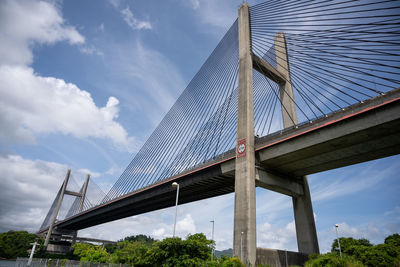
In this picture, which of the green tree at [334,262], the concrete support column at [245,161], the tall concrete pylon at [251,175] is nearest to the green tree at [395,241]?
the tall concrete pylon at [251,175]

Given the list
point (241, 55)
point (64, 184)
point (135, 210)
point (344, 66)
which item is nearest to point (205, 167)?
point (241, 55)

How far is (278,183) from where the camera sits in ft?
94.9

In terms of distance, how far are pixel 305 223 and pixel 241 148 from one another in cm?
1137

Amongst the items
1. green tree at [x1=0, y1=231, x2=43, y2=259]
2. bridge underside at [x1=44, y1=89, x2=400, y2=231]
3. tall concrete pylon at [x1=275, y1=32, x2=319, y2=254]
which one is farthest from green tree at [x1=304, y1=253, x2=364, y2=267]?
green tree at [x1=0, y1=231, x2=43, y2=259]

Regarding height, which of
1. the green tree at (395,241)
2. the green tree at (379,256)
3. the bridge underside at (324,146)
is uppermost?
the bridge underside at (324,146)

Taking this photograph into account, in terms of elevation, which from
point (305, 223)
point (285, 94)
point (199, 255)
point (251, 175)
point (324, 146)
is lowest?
point (199, 255)

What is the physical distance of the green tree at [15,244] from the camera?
75.5m

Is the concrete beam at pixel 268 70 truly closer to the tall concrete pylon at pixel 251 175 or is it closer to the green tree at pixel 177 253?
the tall concrete pylon at pixel 251 175

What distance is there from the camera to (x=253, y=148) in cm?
2731

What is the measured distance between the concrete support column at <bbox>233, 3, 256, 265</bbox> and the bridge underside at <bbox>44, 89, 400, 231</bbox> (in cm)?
179

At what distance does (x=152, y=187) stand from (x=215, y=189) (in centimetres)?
996

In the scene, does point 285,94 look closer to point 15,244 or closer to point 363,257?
point 363,257

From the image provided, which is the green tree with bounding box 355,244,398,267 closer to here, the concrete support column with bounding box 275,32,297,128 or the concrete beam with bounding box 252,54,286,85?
the concrete support column with bounding box 275,32,297,128

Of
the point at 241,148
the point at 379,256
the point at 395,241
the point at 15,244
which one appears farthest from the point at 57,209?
the point at 395,241
